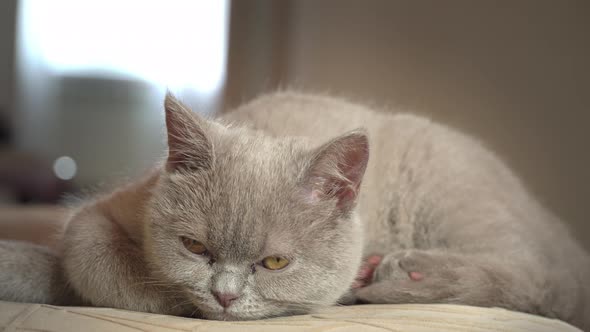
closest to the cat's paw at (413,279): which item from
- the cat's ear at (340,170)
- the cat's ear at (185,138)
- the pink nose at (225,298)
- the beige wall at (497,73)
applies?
the cat's ear at (340,170)

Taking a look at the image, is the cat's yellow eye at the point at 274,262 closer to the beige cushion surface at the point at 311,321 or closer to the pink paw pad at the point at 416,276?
the beige cushion surface at the point at 311,321

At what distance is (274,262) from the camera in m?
1.22

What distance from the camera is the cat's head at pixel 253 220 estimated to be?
3.89 ft

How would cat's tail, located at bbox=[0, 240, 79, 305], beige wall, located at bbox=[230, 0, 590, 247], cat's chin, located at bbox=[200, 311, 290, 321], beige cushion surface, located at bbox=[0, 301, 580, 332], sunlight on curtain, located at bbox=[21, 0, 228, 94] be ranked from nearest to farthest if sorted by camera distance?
beige cushion surface, located at bbox=[0, 301, 580, 332] < cat's chin, located at bbox=[200, 311, 290, 321] < cat's tail, located at bbox=[0, 240, 79, 305] < beige wall, located at bbox=[230, 0, 590, 247] < sunlight on curtain, located at bbox=[21, 0, 228, 94]

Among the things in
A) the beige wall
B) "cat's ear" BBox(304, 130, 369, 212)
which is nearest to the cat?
"cat's ear" BBox(304, 130, 369, 212)

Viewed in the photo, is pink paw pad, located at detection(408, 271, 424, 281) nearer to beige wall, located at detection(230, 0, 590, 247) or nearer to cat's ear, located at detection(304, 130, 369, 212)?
cat's ear, located at detection(304, 130, 369, 212)

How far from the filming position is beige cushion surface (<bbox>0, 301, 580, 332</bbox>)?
1.06 metres

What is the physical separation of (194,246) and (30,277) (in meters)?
0.42

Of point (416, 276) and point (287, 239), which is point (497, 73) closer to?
point (416, 276)

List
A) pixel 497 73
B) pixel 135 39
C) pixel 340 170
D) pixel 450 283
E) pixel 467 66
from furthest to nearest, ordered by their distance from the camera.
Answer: pixel 135 39 → pixel 467 66 → pixel 497 73 → pixel 450 283 → pixel 340 170

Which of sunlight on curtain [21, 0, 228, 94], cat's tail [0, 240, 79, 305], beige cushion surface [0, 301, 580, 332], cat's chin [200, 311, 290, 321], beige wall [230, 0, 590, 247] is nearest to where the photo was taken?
beige cushion surface [0, 301, 580, 332]

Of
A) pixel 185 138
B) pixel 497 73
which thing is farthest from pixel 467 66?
pixel 185 138

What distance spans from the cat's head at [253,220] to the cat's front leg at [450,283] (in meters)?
0.10

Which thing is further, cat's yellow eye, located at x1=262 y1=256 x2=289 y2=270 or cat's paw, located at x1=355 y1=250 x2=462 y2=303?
cat's paw, located at x1=355 y1=250 x2=462 y2=303
